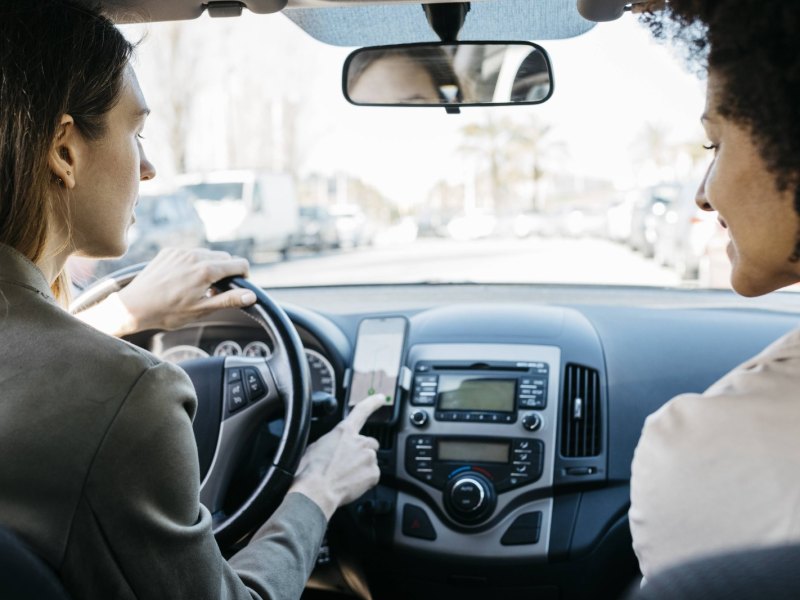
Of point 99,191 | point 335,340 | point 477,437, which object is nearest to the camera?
point 99,191

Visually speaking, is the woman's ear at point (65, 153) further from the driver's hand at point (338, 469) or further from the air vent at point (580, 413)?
the air vent at point (580, 413)

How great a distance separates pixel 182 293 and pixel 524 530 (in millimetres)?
1255

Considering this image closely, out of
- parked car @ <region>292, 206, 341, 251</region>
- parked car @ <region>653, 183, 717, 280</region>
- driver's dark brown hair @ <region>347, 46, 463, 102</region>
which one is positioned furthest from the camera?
parked car @ <region>292, 206, 341, 251</region>

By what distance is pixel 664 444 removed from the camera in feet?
3.99

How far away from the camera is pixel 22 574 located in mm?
1236

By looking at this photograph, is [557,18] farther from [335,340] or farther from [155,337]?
[155,337]

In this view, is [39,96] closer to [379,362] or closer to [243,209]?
[379,362]

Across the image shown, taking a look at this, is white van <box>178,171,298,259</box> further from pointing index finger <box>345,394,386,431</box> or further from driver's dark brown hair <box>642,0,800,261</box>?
driver's dark brown hair <box>642,0,800,261</box>

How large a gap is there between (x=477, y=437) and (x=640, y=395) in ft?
1.78

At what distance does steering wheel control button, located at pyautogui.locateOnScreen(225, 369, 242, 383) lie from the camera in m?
2.66

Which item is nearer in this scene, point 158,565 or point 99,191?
point 158,565

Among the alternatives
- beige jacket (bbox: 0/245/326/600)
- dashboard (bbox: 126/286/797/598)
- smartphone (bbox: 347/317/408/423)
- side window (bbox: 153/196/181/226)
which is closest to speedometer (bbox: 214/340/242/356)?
dashboard (bbox: 126/286/797/598)

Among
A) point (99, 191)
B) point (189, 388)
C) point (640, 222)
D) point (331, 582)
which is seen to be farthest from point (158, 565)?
point (640, 222)

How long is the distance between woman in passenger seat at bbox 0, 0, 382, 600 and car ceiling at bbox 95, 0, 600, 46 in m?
0.56
